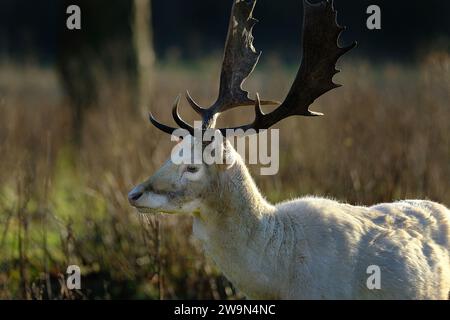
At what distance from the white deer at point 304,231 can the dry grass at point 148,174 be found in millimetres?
874

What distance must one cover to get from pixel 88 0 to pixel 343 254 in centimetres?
716

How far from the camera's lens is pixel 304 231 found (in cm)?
351

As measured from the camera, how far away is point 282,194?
6.38 metres

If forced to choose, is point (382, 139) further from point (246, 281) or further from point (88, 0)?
point (88, 0)

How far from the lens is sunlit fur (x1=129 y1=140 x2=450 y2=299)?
131 inches

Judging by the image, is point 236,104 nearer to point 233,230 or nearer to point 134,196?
point 233,230

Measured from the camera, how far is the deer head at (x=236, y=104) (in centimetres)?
328

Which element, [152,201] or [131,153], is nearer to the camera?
[152,201]

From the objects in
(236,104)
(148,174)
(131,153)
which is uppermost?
(236,104)

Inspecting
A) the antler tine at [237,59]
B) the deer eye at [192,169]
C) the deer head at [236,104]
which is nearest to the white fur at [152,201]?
the deer head at [236,104]

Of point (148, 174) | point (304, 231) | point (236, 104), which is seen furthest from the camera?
point (148, 174)

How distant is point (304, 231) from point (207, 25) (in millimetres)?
16818

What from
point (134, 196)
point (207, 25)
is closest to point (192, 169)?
point (134, 196)

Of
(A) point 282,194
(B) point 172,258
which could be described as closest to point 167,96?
(A) point 282,194
